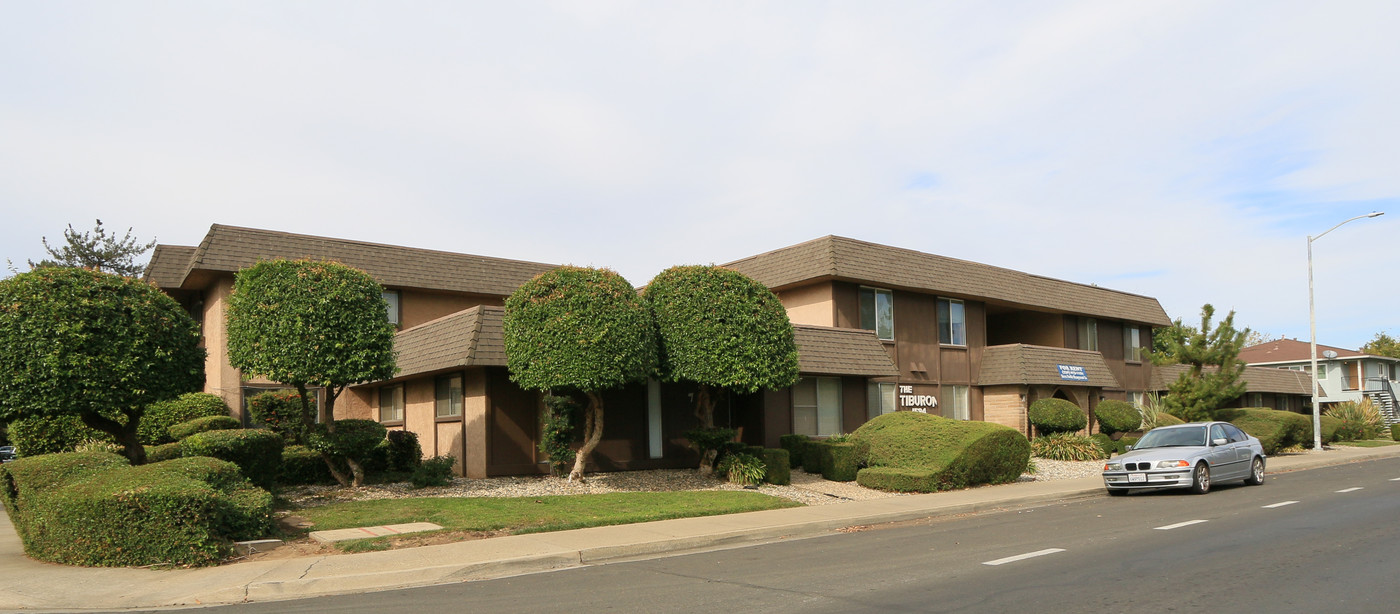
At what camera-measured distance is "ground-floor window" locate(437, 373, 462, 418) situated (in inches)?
819

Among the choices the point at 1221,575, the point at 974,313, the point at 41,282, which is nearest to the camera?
the point at 1221,575

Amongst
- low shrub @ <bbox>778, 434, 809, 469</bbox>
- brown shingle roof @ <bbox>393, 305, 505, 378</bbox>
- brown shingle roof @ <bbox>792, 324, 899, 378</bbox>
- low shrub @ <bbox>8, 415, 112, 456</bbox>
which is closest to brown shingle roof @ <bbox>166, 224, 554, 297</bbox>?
brown shingle roof @ <bbox>393, 305, 505, 378</bbox>

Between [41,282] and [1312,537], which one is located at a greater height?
[41,282]

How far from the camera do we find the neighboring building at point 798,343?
66.0 feet

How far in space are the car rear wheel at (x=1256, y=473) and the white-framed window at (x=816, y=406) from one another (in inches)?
374

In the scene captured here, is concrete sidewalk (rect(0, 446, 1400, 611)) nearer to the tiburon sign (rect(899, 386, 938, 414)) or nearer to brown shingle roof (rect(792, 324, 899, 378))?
brown shingle roof (rect(792, 324, 899, 378))

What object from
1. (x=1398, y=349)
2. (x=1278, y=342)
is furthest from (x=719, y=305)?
(x=1398, y=349)

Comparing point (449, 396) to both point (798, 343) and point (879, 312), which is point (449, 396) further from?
point (879, 312)

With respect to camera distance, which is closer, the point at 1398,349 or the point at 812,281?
the point at 812,281

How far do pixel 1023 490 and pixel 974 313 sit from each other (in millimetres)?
12374

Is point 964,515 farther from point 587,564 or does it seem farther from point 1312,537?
point 587,564

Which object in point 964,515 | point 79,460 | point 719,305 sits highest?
point 719,305

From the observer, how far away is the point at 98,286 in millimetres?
13984

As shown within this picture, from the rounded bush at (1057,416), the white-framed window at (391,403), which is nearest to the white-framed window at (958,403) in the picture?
the rounded bush at (1057,416)
